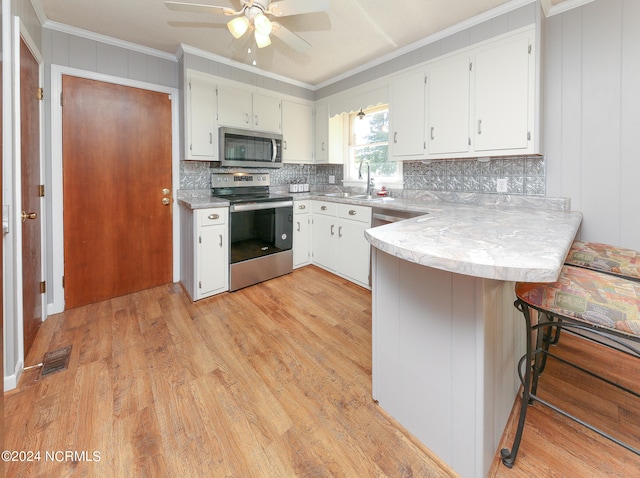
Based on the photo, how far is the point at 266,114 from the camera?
361 cm

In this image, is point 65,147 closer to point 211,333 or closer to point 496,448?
point 211,333

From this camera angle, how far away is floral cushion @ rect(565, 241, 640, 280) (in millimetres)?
1515

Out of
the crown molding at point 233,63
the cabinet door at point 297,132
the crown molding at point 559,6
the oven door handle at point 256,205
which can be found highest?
the crown molding at point 233,63

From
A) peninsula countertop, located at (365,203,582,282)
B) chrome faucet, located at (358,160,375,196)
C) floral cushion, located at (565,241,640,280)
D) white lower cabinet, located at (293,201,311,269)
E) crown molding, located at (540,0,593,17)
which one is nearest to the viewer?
peninsula countertop, located at (365,203,582,282)

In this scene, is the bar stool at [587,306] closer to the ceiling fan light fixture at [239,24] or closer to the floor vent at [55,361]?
the ceiling fan light fixture at [239,24]

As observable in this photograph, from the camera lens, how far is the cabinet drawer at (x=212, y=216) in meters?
2.76

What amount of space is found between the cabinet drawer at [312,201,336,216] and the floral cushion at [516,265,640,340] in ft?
7.89

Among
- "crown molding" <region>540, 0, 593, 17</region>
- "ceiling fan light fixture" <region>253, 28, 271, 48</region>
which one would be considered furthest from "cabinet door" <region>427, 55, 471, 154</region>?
"ceiling fan light fixture" <region>253, 28, 271, 48</region>

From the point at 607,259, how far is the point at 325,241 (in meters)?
2.50

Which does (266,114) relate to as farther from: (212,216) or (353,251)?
(353,251)

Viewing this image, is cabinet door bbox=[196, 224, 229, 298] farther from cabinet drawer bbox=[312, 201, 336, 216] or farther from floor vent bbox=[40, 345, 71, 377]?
cabinet drawer bbox=[312, 201, 336, 216]

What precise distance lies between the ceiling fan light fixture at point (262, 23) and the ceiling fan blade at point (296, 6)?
9 centimetres

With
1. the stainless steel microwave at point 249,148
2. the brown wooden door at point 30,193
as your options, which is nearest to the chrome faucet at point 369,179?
the stainless steel microwave at point 249,148

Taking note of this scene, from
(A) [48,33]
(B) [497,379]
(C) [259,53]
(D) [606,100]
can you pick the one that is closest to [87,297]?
(A) [48,33]
